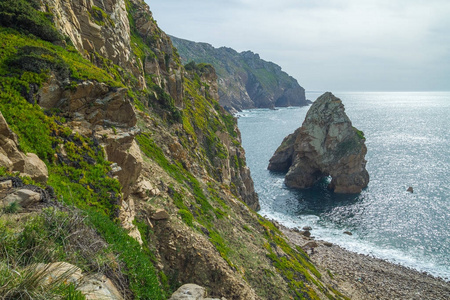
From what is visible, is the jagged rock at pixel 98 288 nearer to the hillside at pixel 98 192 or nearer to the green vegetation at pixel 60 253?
the hillside at pixel 98 192

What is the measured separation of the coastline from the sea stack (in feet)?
119

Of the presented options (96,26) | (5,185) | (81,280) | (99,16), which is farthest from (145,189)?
(99,16)

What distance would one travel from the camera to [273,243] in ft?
103

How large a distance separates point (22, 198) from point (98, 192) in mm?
5274

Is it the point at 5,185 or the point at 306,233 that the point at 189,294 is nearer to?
the point at 5,185

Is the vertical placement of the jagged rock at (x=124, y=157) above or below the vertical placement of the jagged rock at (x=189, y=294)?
above

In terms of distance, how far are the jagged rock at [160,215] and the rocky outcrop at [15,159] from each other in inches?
310

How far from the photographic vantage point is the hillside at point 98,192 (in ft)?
23.7

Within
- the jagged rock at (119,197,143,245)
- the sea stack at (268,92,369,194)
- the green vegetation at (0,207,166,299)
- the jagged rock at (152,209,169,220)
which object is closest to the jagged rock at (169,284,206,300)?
the green vegetation at (0,207,166,299)

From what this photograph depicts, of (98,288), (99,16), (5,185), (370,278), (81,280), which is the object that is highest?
(99,16)

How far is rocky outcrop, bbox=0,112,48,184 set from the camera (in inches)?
395

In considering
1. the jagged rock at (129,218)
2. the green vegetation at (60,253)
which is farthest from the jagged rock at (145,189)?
the green vegetation at (60,253)

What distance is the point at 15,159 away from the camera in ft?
34.0

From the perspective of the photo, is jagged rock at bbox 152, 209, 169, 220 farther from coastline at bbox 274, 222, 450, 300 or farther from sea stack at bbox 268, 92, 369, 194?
sea stack at bbox 268, 92, 369, 194
